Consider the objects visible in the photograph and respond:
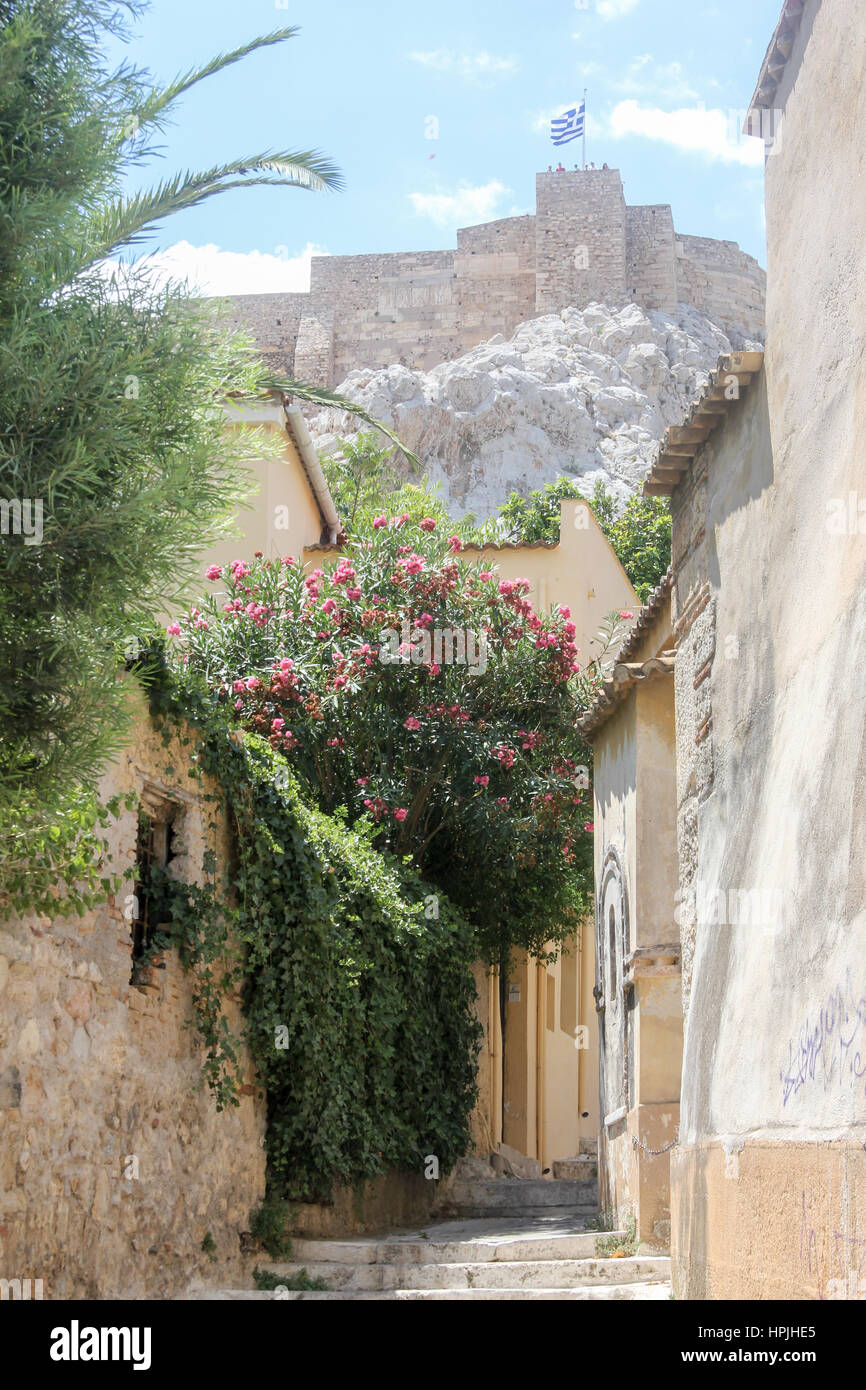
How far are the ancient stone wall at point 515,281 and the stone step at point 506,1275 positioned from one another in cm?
4728

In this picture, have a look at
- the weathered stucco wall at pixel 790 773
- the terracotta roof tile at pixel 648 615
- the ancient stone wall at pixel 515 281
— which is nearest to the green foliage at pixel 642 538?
the terracotta roof tile at pixel 648 615

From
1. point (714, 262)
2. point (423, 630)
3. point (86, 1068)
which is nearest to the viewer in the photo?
point (86, 1068)

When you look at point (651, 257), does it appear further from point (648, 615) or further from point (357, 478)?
point (648, 615)

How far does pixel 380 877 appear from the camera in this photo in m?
11.4

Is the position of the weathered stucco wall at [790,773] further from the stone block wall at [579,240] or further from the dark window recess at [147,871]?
the stone block wall at [579,240]

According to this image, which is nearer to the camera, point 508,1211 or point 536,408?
point 508,1211

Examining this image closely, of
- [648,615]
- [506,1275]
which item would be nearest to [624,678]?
[648,615]

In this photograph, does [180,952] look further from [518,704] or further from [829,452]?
[518,704]

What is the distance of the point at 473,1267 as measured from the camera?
9.30 metres

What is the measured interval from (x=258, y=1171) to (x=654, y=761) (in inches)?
159

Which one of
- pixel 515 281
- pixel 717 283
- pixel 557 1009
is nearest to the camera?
pixel 557 1009

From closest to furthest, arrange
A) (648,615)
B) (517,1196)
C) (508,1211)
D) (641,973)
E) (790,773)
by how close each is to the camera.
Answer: (790,773) → (641,973) → (648,615) → (508,1211) → (517,1196)

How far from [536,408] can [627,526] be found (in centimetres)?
1608
